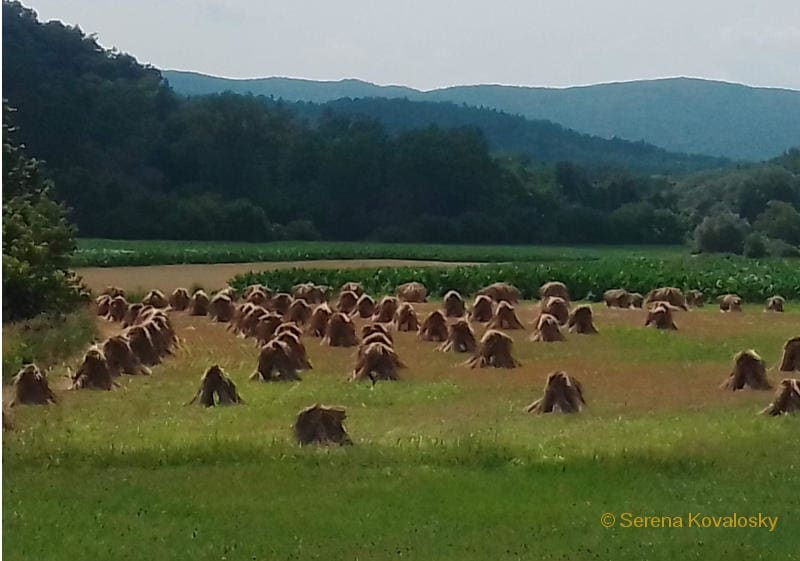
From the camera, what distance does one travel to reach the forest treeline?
52.2 m

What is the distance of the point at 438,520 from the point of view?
310 inches

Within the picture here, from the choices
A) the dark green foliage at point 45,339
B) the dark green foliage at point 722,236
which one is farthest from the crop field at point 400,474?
the dark green foliage at point 722,236

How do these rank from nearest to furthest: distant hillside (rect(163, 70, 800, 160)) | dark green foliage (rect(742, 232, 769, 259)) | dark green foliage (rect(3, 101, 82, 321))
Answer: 1. dark green foliage (rect(3, 101, 82, 321))
2. dark green foliage (rect(742, 232, 769, 259))
3. distant hillside (rect(163, 70, 800, 160))

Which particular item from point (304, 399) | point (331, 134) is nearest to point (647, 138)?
point (331, 134)

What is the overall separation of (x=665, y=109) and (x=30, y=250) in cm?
16957

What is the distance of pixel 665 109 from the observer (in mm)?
180375

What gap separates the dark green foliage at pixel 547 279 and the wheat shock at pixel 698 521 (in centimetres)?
2579

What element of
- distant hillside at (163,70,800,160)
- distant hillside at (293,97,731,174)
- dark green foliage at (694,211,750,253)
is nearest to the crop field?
dark green foliage at (694,211,750,253)

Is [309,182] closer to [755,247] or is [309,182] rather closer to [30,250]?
[755,247]

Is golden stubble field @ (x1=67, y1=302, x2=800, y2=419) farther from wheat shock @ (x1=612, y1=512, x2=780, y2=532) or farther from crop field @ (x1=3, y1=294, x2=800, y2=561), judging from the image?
wheat shock @ (x1=612, y1=512, x2=780, y2=532)

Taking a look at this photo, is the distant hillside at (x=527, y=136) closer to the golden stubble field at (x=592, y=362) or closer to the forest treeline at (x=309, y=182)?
the forest treeline at (x=309, y=182)

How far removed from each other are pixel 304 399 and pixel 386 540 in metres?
6.19

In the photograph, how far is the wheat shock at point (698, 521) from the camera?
7676 millimetres

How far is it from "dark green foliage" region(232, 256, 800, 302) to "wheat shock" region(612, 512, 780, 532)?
2579cm
